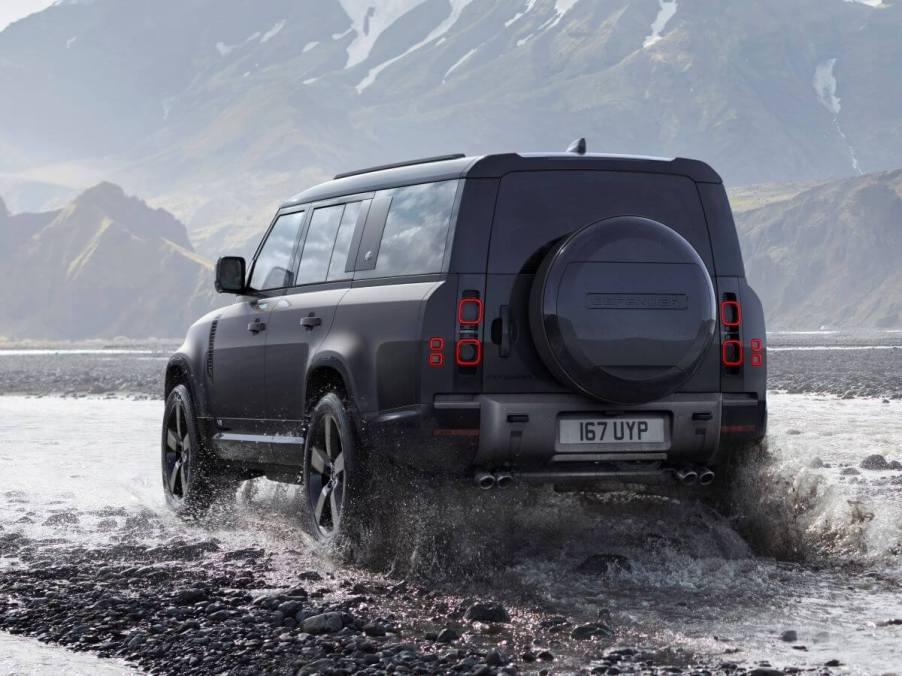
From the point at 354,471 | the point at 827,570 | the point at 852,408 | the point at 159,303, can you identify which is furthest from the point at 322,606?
the point at 159,303

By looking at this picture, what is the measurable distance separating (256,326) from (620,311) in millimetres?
2635

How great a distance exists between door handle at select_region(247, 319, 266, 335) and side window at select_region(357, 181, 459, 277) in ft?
3.60

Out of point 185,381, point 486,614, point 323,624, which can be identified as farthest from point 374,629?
point 185,381

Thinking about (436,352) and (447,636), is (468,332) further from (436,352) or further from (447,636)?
(447,636)

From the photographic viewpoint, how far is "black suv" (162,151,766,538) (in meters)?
6.20

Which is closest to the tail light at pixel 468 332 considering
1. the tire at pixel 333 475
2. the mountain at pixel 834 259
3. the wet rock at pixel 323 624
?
the tire at pixel 333 475

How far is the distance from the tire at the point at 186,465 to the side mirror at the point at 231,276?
0.97 meters

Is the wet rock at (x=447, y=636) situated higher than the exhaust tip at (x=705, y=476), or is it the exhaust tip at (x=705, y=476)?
the exhaust tip at (x=705, y=476)

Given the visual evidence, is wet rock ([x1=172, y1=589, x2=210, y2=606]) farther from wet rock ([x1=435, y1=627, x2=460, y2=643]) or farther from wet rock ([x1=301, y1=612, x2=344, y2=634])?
wet rock ([x1=435, y1=627, x2=460, y2=643])

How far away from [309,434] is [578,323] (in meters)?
1.73

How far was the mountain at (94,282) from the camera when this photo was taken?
381 ft

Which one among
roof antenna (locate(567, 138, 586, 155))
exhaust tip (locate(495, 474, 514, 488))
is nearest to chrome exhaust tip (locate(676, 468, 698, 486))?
exhaust tip (locate(495, 474, 514, 488))

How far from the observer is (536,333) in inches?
245

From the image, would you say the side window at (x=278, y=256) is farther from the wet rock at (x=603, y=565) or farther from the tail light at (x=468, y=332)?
the wet rock at (x=603, y=565)
